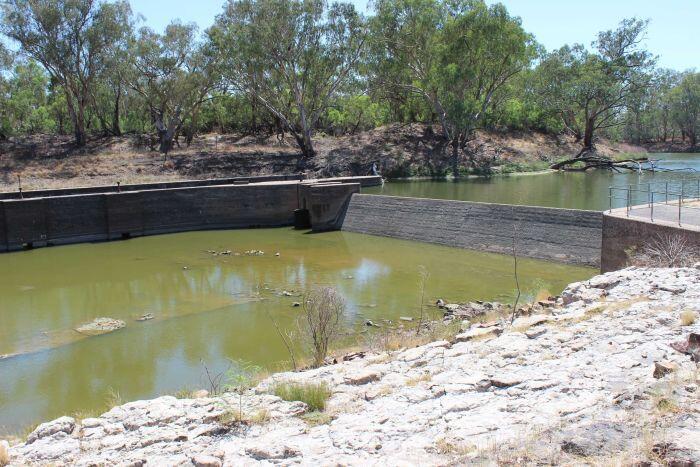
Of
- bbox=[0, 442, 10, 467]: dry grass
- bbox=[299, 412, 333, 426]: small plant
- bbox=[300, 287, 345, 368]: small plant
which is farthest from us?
A: bbox=[300, 287, 345, 368]: small plant

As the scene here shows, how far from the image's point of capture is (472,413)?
6500 millimetres

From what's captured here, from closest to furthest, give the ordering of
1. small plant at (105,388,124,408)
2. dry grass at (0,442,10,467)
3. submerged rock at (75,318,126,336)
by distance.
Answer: dry grass at (0,442,10,467) < small plant at (105,388,124,408) < submerged rock at (75,318,126,336)

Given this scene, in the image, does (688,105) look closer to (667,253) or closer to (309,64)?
(309,64)

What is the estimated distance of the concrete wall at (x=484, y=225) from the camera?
20422 mm

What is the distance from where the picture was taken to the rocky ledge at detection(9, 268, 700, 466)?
5406 mm

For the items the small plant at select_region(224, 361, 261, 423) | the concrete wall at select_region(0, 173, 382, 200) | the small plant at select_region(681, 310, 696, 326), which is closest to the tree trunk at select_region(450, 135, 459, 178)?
the concrete wall at select_region(0, 173, 382, 200)

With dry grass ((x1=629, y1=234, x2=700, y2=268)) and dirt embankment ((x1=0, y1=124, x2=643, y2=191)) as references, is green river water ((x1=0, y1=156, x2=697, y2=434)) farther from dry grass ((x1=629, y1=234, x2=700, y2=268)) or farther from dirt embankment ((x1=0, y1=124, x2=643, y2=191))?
dirt embankment ((x1=0, y1=124, x2=643, y2=191))

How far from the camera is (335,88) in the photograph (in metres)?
45.3

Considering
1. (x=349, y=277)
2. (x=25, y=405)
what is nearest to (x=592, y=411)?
(x=25, y=405)

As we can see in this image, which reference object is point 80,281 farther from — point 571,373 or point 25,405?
point 571,373

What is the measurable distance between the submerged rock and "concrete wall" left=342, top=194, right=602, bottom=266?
506 inches

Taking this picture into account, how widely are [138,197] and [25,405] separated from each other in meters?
19.0

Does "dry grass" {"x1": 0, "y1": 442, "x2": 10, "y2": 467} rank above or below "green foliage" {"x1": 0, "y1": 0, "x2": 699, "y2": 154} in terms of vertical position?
below

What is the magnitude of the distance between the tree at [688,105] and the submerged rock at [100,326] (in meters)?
76.5
